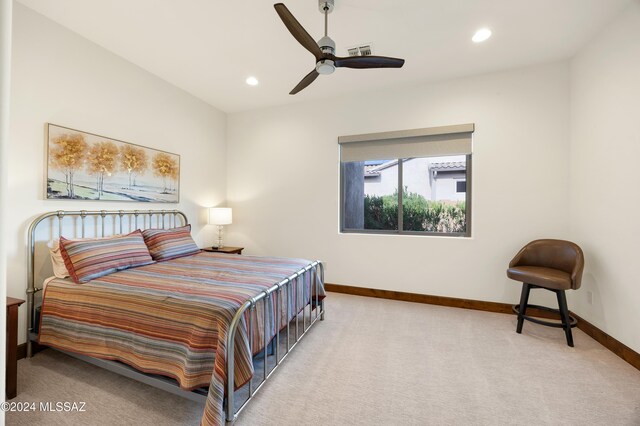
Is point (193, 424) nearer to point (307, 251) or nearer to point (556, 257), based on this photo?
point (307, 251)

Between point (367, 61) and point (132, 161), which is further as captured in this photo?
point (132, 161)

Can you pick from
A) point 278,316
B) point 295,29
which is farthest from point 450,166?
point 278,316

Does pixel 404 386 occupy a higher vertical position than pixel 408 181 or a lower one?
lower

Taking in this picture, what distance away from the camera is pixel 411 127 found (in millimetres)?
3574

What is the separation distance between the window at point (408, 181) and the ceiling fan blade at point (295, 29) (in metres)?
1.90

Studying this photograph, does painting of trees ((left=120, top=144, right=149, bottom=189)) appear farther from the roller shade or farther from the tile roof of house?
the tile roof of house

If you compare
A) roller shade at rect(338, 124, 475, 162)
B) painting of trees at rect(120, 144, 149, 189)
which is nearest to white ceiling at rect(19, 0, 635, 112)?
roller shade at rect(338, 124, 475, 162)

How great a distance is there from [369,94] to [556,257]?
291 centimetres

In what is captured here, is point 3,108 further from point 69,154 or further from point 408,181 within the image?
point 408,181

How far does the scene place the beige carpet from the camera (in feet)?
5.26

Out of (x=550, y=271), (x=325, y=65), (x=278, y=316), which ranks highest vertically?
(x=325, y=65)

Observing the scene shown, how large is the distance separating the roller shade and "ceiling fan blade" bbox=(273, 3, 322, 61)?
6.08 feet

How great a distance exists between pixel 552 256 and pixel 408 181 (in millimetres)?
1761

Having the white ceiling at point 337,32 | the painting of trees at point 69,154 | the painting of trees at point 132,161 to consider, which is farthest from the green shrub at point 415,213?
the painting of trees at point 69,154
